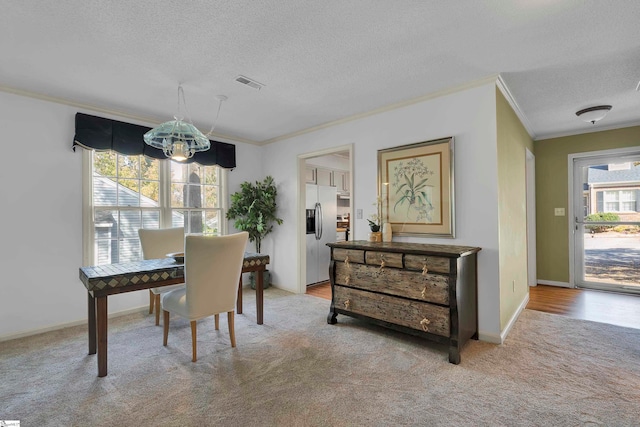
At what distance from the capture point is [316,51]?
7.57 feet

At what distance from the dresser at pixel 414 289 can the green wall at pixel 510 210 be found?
35cm

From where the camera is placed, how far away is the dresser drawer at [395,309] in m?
2.48

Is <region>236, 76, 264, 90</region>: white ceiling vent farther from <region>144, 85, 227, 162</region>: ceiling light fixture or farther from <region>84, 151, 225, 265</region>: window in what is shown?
<region>84, 151, 225, 265</region>: window

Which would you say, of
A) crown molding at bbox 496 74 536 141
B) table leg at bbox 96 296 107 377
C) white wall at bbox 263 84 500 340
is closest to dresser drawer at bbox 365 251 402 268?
white wall at bbox 263 84 500 340

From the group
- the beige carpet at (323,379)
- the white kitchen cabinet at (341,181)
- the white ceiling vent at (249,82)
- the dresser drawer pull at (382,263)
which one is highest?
the white ceiling vent at (249,82)

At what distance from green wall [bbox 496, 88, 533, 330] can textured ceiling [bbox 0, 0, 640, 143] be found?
36cm

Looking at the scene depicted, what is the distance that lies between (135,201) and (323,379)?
10.3 ft

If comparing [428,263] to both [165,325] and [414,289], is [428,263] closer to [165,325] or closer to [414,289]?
[414,289]

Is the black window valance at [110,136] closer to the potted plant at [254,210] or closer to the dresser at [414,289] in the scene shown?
the potted plant at [254,210]

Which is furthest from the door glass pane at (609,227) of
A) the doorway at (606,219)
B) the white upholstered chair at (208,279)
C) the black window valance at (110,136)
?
the black window valance at (110,136)

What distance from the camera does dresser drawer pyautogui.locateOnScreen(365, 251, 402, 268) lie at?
8.95 feet

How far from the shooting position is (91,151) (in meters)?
3.42

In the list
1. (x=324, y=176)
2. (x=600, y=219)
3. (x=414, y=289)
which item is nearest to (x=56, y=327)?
(x=414, y=289)

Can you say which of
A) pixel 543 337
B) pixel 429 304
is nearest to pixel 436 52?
pixel 429 304
